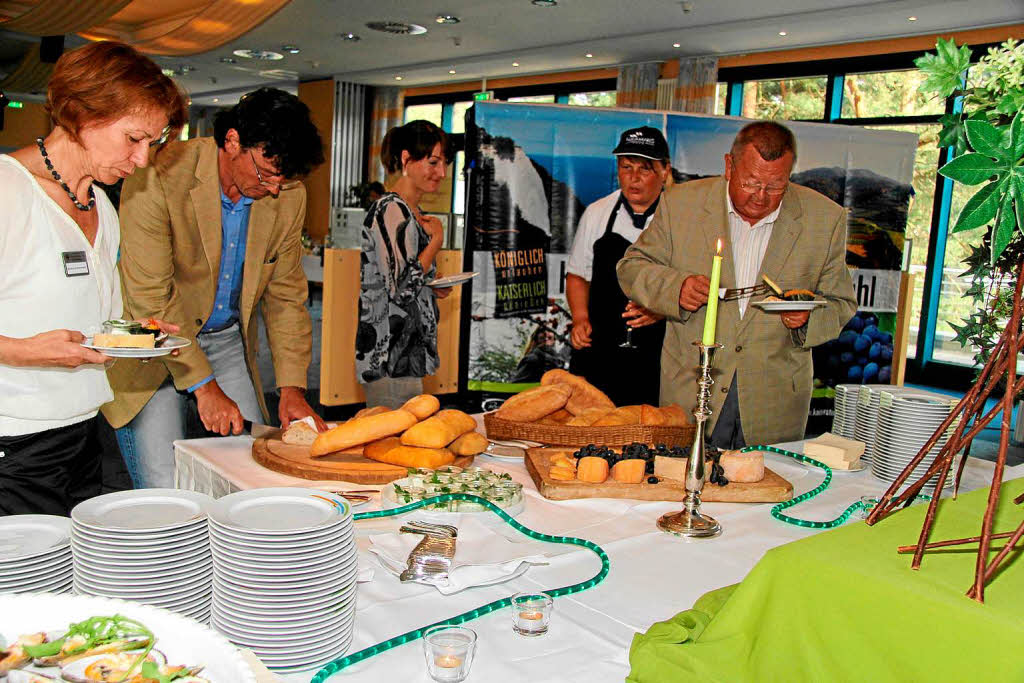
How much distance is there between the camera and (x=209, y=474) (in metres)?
1.93

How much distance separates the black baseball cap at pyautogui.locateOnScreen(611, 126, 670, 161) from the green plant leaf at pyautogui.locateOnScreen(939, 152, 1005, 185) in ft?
11.0

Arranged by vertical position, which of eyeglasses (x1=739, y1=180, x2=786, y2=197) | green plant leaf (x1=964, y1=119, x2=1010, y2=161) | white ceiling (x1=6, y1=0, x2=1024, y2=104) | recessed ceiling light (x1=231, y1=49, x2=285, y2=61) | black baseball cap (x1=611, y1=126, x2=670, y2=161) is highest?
recessed ceiling light (x1=231, y1=49, x2=285, y2=61)

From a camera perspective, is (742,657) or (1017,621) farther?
(742,657)

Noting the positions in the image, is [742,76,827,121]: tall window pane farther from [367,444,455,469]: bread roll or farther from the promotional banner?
[367,444,455,469]: bread roll

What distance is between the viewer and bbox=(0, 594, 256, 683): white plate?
0.73 m

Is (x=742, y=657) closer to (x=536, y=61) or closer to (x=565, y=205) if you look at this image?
(x=565, y=205)

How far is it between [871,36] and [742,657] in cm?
931

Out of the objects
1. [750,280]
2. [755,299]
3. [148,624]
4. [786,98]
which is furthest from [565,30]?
[148,624]

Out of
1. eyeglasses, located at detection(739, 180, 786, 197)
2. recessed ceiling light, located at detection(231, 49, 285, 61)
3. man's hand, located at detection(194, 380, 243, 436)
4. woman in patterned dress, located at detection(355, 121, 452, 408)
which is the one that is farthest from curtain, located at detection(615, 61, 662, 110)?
man's hand, located at detection(194, 380, 243, 436)

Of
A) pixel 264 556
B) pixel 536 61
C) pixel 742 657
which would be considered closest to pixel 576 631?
pixel 742 657

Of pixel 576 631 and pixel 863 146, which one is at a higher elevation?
pixel 863 146

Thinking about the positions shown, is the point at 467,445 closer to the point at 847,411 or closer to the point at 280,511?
the point at 280,511

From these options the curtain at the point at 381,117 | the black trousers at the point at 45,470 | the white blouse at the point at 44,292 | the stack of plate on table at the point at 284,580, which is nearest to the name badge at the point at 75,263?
the white blouse at the point at 44,292

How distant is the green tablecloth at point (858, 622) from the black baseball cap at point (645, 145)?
3262mm
